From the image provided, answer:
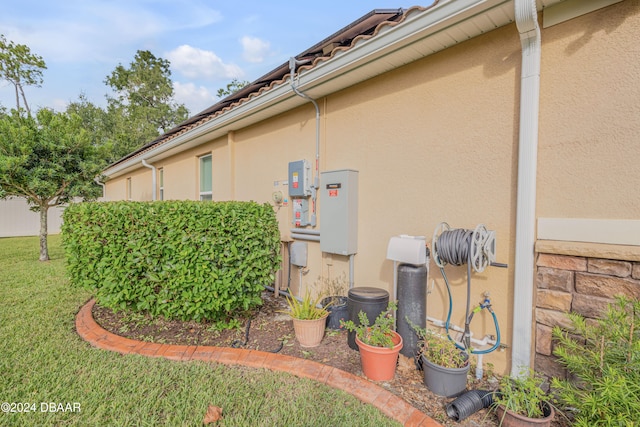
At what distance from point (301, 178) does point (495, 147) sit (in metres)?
2.59

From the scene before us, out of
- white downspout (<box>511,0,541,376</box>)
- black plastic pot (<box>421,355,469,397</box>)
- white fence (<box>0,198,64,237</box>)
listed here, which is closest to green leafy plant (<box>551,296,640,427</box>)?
white downspout (<box>511,0,541,376</box>)

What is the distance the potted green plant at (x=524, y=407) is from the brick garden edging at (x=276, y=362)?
0.47m

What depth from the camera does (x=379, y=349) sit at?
2646 millimetres

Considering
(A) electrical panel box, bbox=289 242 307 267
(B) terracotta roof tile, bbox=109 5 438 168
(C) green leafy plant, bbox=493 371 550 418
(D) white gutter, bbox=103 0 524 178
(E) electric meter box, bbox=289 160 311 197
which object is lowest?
(C) green leafy plant, bbox=493 371 550 418

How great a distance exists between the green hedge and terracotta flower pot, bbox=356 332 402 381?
1536 mm

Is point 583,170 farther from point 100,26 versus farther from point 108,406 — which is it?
point 100,26

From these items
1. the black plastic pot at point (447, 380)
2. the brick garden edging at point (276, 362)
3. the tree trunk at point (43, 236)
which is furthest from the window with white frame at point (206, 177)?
the black plastic pot at point (447, 380)

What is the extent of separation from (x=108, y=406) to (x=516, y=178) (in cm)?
377

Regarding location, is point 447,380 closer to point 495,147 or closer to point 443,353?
point 443,353

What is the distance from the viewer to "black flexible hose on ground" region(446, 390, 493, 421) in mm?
2234

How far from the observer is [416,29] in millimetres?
2676

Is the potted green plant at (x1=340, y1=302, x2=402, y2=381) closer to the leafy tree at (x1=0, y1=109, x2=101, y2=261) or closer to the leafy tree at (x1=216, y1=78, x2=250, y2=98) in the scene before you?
the leafy tree at (x1=0, y1=109, x2=101, y2=261)

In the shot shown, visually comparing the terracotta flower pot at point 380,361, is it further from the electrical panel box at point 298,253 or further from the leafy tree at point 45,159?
the leafy tree at point 45,159

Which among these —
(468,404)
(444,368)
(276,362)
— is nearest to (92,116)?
(276,362)
